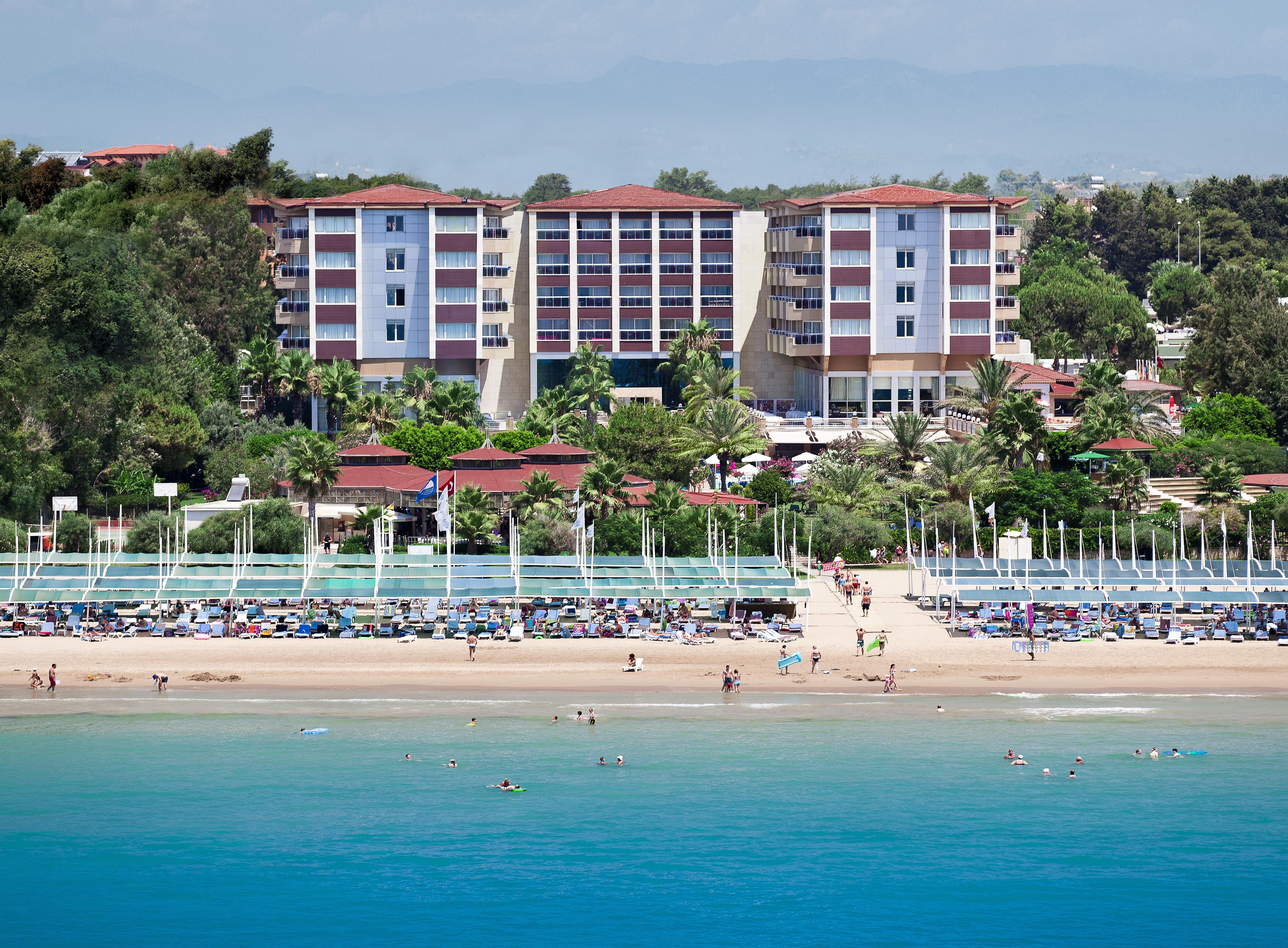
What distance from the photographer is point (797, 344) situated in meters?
109

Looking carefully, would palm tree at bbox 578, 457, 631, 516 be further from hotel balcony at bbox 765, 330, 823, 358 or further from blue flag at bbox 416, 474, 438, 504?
hotel balcony at bbox 765, 330, 823, 358

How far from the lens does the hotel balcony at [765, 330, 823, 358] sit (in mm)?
107375

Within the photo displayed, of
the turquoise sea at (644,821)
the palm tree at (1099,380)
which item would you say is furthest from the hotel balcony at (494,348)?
the turquoise sea at (644,821)

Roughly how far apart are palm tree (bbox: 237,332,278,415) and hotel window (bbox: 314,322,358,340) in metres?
4.57

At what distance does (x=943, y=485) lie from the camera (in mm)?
77500

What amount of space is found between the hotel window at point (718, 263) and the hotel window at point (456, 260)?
1489 centimetres

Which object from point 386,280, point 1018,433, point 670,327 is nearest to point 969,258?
point 670,327

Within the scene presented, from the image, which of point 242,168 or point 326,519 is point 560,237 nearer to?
point 242,168

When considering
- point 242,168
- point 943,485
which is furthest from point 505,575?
point 242,168

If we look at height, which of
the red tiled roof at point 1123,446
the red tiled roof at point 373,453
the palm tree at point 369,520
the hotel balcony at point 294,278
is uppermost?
the hotel balcony at point 294,278

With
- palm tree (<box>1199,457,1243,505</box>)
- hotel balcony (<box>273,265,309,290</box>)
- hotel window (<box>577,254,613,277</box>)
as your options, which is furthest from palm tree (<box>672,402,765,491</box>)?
hotel balcony (<box>273,265,309,290</box>)

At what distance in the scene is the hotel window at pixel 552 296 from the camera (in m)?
111

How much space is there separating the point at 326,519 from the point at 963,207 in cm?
4812

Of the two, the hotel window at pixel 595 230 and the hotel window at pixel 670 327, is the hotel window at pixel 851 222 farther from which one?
the hotel window at pixel 595 230
